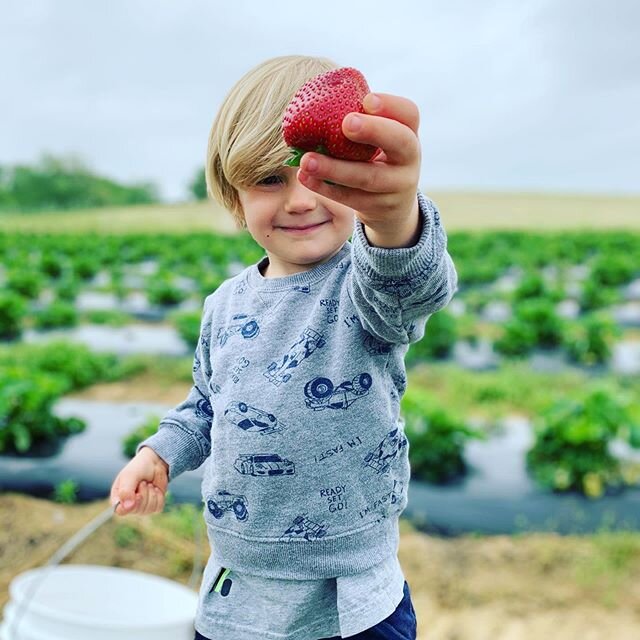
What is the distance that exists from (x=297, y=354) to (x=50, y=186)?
175ft

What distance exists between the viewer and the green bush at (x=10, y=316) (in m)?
7.41

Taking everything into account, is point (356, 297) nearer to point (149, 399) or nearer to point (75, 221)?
point (149, 399)

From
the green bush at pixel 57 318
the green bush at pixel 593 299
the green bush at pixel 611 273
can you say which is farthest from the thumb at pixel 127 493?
the green bush at pixel 611 273

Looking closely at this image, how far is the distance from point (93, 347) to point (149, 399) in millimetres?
1757

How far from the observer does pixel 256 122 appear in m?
1.18

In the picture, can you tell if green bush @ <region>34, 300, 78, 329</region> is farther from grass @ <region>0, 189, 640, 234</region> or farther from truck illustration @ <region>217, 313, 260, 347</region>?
grass @ <region>0, 189, 640, 234</region>

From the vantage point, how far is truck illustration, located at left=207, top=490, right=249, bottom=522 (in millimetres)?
1268

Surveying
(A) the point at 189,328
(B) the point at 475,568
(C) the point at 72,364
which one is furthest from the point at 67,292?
(B) the point at 475,568

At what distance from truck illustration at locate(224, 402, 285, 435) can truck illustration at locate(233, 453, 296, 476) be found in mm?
41

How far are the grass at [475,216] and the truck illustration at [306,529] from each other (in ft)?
79.7

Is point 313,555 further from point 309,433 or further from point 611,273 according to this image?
point 611,273

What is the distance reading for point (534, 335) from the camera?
6.57m

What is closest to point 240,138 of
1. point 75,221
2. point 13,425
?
point 13,425

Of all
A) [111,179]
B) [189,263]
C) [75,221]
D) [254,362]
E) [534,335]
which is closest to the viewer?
[254,362]
